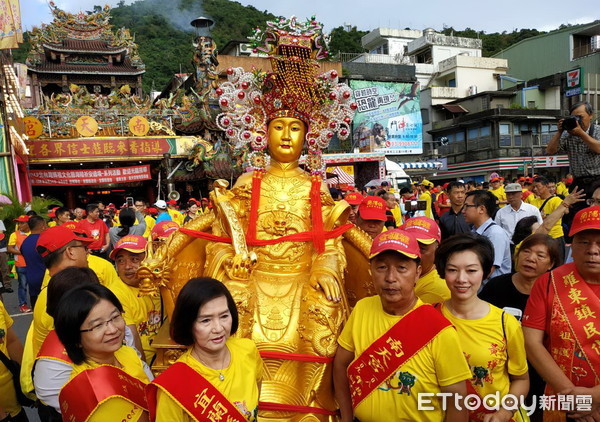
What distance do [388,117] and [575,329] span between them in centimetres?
2846

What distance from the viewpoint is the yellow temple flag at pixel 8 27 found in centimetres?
1119

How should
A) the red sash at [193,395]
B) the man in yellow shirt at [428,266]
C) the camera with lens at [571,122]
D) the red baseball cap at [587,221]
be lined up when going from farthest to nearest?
the camera with lens at [571,122]
the man in yellow shirt at [428,266]
the red baseball cap at [587,221]
the red sash at [193,395]

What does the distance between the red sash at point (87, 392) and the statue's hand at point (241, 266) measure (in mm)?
1413

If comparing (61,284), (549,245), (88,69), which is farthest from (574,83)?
(88,69)

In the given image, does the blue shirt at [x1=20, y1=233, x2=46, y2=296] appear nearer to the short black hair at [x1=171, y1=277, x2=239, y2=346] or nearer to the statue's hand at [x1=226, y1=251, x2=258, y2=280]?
the statue's hand at [x1=226, y1=251, x2=258, y2=280]

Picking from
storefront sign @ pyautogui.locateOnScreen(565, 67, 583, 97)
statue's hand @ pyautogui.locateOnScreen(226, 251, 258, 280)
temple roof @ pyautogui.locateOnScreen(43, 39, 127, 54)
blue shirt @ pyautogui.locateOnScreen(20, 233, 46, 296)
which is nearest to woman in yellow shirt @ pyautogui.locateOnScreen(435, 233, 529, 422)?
statue's hand @ pyautogui.locateOnScreen(226, 251, 258, 280)

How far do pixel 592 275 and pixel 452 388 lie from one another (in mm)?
964

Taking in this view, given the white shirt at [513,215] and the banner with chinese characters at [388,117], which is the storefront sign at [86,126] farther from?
the white shirt at [513,215]

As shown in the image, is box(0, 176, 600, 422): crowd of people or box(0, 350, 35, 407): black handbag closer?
box(0, 176, 600, 422): crowd of people

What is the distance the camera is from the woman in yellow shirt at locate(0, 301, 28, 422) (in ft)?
8.73

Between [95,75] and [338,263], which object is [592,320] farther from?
[95,75]

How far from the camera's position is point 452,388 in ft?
6.63

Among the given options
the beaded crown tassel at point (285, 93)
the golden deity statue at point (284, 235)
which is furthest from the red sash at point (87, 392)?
the beaded crown tassel at point (285, 93)

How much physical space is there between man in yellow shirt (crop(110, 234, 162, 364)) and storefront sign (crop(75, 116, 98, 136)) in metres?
18.6
